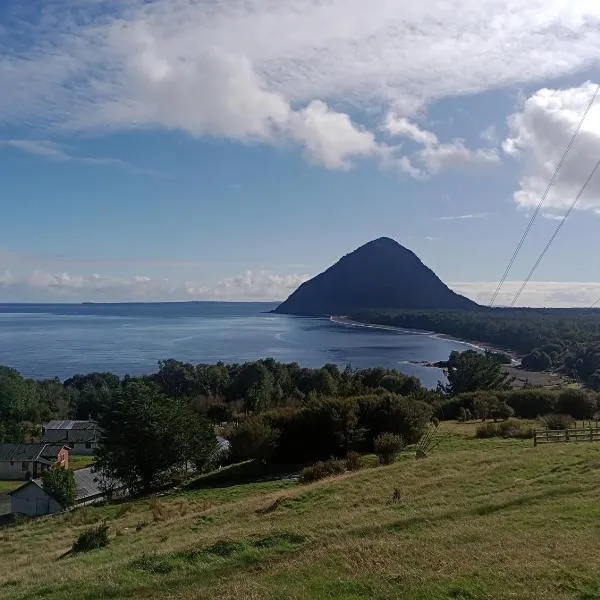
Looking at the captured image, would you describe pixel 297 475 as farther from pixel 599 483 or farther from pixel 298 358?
pixel 298 358

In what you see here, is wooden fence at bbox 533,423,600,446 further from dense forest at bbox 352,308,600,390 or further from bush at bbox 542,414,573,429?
dense forest at bbox 352,308,600,390

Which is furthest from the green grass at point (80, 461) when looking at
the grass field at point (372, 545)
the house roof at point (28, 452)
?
the grass field at point (372, 545)

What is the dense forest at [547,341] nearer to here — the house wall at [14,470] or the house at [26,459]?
the house at [26,459]

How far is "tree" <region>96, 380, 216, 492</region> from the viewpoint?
3334cm

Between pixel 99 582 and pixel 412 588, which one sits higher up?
pixel 412 588

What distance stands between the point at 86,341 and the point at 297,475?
152872 mm

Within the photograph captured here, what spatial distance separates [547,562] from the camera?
9.67m

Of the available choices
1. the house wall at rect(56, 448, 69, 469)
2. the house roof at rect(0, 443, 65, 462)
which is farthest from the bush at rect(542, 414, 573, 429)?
the house roof at rect(0, 443, 65, 462)

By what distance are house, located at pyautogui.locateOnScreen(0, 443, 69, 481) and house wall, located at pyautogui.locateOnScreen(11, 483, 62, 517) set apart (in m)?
15.1

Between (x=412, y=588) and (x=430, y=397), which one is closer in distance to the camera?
(x=412, y=588)

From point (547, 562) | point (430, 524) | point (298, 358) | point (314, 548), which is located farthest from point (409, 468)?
point (298, 358)

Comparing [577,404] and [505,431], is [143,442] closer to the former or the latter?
[505,431]

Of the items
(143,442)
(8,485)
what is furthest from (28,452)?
(143,442)

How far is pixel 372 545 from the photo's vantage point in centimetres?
1129
